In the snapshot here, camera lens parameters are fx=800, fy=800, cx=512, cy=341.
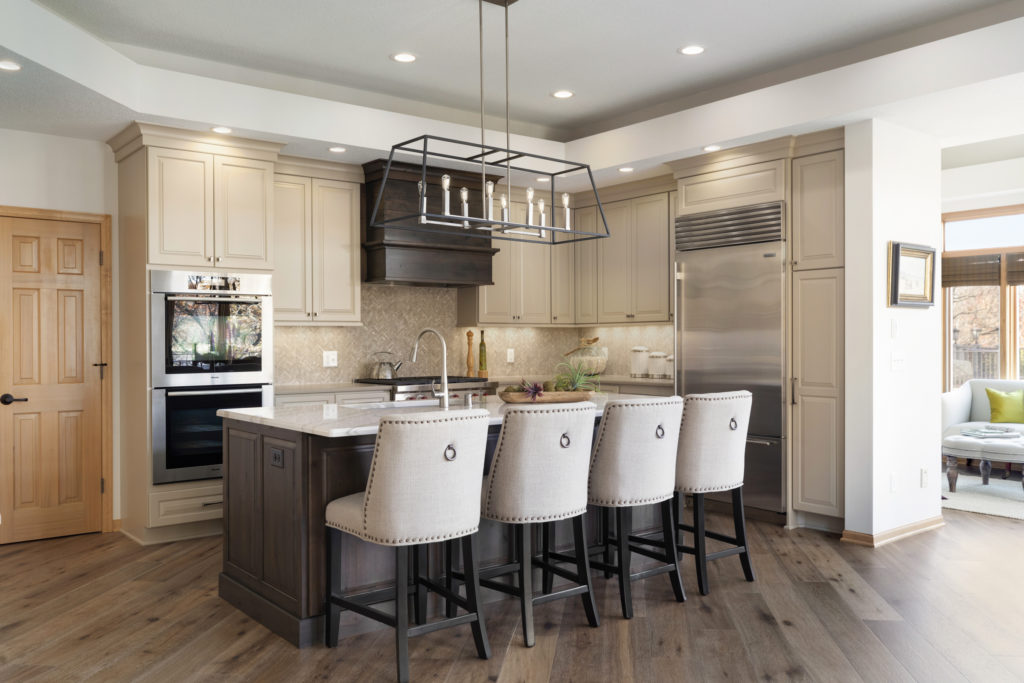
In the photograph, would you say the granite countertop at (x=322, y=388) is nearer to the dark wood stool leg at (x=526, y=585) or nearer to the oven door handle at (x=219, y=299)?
the oven door handle at (x=219, y=299)

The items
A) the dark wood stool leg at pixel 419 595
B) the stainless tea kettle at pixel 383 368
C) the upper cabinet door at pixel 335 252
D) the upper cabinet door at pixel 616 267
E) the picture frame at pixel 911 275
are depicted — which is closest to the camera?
the dark wood stool leg at pixel 419 595

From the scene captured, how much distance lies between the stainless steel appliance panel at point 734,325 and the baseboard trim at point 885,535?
75 cm

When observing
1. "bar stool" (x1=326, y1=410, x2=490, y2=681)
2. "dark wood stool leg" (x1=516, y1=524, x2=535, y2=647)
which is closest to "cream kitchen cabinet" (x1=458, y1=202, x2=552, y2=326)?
"dark wood stool leg" (x1=516, y1=524, x2=535, y2=647)

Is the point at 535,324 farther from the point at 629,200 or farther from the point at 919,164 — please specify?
the point at 919,164

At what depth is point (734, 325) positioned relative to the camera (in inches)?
214

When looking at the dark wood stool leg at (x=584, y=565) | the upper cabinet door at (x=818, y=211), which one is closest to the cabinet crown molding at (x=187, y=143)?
the dark wood stool leg at (x=584, y=565)

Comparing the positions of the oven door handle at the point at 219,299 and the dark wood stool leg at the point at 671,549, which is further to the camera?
the oven door handle at the point at 219,299

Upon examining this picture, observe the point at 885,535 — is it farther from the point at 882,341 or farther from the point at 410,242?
the point at 410,242

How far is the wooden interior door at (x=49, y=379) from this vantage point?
191 inches

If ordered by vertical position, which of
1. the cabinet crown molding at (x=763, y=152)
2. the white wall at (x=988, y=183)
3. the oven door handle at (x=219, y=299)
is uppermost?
the white wall at (x=988, y=183)

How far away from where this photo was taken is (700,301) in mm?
5656

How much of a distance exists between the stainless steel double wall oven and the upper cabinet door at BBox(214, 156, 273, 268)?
0.13m

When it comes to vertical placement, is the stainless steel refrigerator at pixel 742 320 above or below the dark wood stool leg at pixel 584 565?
above

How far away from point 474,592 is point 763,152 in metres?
3.59
